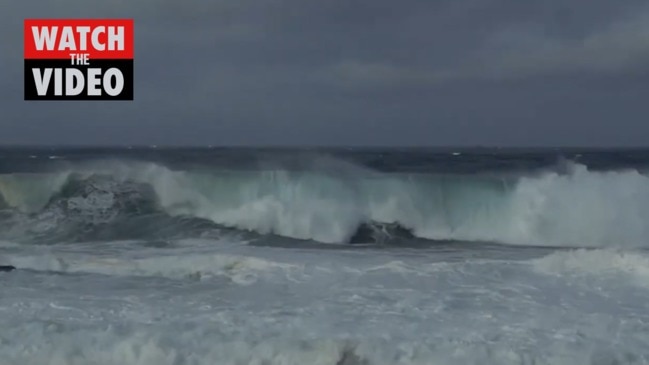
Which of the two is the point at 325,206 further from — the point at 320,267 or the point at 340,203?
the point at 320,267

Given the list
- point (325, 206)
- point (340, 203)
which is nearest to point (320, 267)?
point (325, 206)

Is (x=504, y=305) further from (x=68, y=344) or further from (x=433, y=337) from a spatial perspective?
(x=68, y=344)

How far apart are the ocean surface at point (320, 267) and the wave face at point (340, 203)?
47 millimetres

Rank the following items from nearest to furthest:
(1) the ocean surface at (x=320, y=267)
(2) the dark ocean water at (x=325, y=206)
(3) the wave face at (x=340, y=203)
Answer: (1) the ocean surface at (x=320, y=267), (2) the dark ocean water at (x=325, y=206), (3) the wave face at (x=340, y=203)

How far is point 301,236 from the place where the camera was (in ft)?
46.0

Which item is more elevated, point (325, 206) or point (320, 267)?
point (325, 206)

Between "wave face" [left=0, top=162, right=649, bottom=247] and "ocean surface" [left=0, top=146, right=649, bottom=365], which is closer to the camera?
"ocean surface" [left=0, top=146, right=649, bottom=365]

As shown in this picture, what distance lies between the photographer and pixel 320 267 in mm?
9742

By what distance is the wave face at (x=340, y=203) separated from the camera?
14.4 meters

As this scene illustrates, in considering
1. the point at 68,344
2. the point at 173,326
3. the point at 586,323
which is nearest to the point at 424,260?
the point at 586,323

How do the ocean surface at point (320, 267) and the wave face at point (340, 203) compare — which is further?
the wave face at point (340, 203)

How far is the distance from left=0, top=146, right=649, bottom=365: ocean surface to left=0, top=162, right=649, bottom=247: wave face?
0.15 ft

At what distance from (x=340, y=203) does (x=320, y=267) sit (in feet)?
20.2

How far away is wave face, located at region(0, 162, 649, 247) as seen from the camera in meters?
14.4
